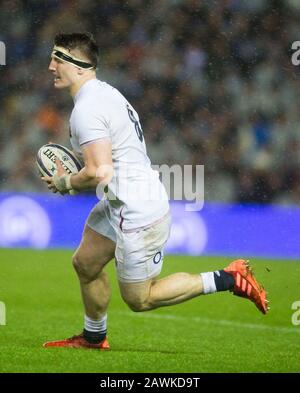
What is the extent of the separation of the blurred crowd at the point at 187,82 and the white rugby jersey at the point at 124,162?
7.36 meters

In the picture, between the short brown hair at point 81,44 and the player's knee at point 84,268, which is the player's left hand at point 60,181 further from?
the short brown hair at point 81,44

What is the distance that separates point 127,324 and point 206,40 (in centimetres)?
733

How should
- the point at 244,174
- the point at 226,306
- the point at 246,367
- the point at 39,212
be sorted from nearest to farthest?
1. the point at 246,367
2. the point at 226,306
3. the point at 39,212
4. the point at 244,174

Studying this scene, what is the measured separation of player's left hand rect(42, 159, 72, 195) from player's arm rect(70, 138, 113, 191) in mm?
172

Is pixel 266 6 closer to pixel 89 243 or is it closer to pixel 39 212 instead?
pixel 39 212

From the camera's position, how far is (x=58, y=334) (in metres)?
7.78

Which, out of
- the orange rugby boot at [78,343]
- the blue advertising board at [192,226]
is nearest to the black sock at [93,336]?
the orange rugby boot at [78,343]

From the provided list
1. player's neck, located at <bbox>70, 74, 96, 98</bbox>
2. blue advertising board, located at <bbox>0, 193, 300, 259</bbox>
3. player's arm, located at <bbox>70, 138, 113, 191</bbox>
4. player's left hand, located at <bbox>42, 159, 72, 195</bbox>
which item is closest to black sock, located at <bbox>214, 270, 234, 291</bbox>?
player's arm, located at <bbox>70, 138, 113, 191</bbox>

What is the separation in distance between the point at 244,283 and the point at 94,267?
1040mm

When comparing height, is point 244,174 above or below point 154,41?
below

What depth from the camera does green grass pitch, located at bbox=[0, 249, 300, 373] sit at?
20.9 feet

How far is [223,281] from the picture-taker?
6.84 m

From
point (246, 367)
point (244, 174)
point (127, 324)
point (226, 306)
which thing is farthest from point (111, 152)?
point (244, 174)

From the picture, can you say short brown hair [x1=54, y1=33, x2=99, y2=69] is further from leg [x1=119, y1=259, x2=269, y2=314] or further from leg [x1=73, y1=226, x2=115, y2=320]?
leg [x1=119, y1=259, x2=269, y2=314]
